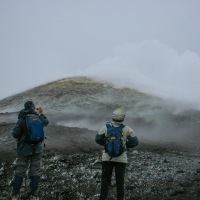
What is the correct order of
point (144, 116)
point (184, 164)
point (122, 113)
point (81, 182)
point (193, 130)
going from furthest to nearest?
point (144, 116) < point (193, 130) < point (184, 164) < point (81, 182) < point (122, 113)

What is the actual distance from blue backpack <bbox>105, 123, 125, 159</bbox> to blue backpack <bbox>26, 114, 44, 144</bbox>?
1844mm

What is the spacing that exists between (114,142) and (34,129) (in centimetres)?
215

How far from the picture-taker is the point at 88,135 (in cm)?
1775

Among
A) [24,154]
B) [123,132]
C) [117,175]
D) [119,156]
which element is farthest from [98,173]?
[123,132]

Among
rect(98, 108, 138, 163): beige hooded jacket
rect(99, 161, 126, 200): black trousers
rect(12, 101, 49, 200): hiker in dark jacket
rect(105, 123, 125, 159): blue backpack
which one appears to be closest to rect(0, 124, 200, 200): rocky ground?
rect(12, 101, 49, 200): hiker in dark jacket

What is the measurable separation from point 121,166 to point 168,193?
2.55 meters

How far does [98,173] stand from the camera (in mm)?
11391

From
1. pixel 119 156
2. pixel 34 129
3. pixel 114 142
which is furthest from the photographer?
pixel 34 129

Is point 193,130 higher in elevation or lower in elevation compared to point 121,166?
higher

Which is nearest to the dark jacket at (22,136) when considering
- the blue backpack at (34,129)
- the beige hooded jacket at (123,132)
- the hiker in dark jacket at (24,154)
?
the hiker in dark jacket at (24,154)

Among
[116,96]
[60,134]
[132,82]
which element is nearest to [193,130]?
[60,134]

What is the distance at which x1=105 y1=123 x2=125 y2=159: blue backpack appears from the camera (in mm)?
7766

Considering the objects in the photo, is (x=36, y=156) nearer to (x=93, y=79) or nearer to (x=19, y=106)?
(x=19, y=106)

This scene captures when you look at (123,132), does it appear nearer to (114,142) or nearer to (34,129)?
(114,142)
